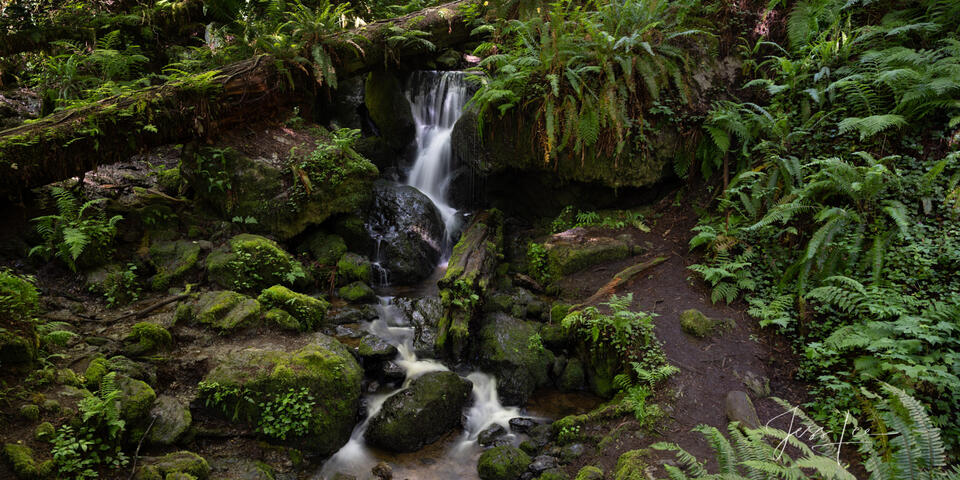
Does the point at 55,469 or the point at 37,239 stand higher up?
the point at 37,239

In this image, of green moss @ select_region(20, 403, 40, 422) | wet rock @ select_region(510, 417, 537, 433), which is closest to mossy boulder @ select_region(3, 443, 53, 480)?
green moss @ select_region(20, 403, 40, 422)

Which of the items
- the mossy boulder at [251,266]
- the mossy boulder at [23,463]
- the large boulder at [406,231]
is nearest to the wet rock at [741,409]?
the large boulder at [406,231]

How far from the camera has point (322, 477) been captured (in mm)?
4414

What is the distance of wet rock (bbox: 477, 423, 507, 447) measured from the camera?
16.3 ft

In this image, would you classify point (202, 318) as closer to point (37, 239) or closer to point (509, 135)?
point (37, 239)

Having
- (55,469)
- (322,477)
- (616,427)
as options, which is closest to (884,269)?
(616,427)

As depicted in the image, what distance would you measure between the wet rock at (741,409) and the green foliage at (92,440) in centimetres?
539

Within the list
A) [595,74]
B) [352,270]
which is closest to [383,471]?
[352,270]

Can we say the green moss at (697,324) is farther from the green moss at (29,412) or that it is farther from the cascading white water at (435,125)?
the green moss at (29,412)

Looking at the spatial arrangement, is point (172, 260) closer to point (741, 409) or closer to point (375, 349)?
point (375, 349)

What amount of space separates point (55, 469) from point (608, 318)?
17.0ft

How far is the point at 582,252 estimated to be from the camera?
7145mm

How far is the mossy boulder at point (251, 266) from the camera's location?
623cm

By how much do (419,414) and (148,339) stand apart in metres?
3.10
